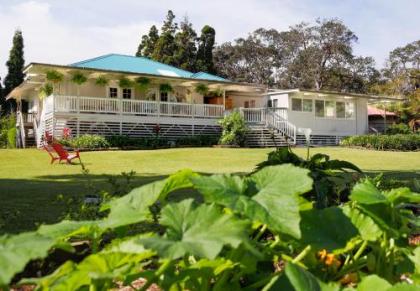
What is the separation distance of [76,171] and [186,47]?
40995 millimetres

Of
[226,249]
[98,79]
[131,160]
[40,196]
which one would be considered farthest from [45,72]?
[226,249]

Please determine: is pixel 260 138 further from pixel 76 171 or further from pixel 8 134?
pixel 76 171

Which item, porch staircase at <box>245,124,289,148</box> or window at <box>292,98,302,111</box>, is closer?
porch staircase at <box>245,124,289,148</box>

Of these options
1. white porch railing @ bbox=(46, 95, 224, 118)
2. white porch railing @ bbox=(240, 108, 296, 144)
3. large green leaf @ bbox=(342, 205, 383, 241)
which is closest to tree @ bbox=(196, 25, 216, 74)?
white porch railing @ bbox=(240, 108, 296, 144)

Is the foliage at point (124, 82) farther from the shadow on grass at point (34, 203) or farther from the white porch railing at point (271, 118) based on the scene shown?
the shadow on grass at point (34, 203)

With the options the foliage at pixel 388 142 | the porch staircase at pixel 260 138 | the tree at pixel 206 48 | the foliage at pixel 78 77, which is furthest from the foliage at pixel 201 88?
the tree at pixel 206 48

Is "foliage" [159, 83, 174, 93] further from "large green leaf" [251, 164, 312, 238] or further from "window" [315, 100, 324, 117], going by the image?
"large green leaf" [251, 164, 312, 238]

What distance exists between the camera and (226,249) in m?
1.26

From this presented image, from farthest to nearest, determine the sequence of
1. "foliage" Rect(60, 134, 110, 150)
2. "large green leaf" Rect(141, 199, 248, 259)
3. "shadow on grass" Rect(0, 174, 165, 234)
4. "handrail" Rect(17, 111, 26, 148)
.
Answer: "handrail" Rect(17, 111, 26, 148), "foliage" Rect(60, 134, 110, 150), "shadow on grass" Rect(0, 174, 165, 234), "large green leaf" Rect(141, 199, 248, 259)

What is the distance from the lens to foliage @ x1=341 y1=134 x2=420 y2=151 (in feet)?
89.7

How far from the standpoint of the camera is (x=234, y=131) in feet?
85.5

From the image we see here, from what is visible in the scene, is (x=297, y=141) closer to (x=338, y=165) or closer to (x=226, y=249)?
(x=338, y=165)

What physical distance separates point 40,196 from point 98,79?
65.8ft

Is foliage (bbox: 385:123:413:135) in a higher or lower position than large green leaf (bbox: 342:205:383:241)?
higher
